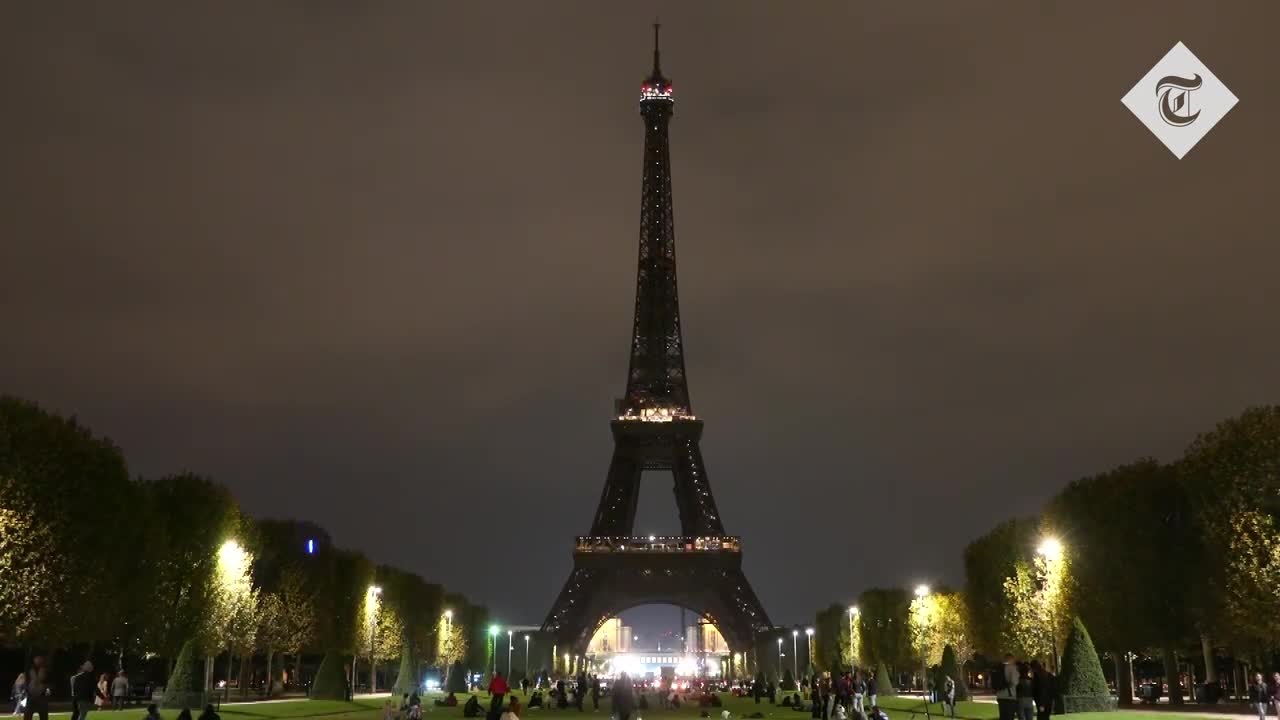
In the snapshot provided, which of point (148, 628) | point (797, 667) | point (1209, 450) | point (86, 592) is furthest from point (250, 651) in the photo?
point (797, 667)

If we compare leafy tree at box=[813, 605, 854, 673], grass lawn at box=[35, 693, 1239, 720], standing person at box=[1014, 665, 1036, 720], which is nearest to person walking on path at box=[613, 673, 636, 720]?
grass lawn at box=[35, 693, 1239, 720]

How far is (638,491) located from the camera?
129 metres

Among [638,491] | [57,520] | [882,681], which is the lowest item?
[882,681]

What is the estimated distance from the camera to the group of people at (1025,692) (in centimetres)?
2969

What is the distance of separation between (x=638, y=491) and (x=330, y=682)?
69261mm

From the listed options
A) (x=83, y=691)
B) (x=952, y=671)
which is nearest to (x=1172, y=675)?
(x=952, y=671)

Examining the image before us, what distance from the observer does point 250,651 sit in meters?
72.6

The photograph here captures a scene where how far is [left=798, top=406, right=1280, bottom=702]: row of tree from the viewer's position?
47281 mm

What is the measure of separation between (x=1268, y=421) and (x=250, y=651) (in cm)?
5653

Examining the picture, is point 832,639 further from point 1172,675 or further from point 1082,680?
point 1082,680

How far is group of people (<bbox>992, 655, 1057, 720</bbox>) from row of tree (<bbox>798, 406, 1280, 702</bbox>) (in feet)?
65.1

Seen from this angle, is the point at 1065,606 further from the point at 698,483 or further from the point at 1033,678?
the point at 698,483

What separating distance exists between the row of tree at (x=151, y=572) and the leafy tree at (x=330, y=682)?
1.47 m

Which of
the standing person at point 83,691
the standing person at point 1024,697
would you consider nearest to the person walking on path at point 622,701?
the standing person at point 1024,697
